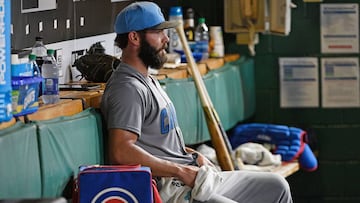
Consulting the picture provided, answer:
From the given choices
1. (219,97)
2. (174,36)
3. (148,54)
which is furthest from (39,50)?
(219,97)

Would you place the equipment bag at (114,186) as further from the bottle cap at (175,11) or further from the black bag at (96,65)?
the bottle cap at (175,11)

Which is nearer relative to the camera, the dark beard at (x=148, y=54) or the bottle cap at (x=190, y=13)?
the dark beard at (x=148, y=54)

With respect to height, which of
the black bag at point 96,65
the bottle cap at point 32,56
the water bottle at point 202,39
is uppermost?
the water bottle at point 202,39

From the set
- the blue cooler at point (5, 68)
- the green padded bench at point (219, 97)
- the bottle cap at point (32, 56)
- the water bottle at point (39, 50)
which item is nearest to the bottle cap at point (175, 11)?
the green padded bench at point (219, 97)

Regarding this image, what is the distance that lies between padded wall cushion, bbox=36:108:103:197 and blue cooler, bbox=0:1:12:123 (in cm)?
24

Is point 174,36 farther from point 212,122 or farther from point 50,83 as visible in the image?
point 50,83

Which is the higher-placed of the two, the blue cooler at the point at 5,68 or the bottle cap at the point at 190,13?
the bottle cap at the point at 190,13

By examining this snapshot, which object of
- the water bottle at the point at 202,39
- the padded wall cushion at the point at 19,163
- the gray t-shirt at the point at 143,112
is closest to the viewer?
the padded wall cushion at the point at 19,163

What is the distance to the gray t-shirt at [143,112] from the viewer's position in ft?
13.9

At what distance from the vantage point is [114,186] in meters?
3.75

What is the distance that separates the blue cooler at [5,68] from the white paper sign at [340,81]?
3.81 metres

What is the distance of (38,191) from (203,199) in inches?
32.2

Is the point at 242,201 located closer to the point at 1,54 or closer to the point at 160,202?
the point at 160,202

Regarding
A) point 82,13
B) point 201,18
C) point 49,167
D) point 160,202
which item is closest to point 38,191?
point 49,167
